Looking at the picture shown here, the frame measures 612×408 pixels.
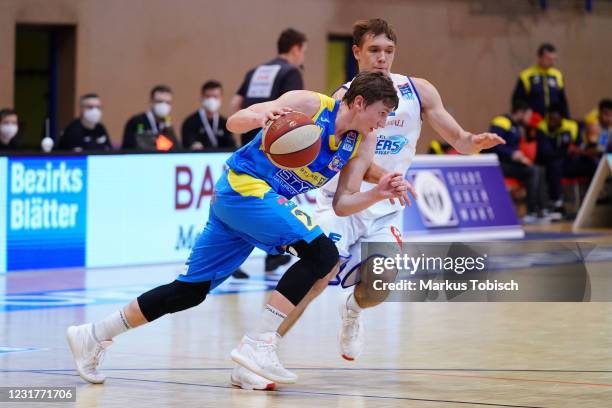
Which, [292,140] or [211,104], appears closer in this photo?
[292,140]

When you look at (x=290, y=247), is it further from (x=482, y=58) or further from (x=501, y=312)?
(x=482, y=58)

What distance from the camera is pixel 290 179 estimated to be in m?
6.58

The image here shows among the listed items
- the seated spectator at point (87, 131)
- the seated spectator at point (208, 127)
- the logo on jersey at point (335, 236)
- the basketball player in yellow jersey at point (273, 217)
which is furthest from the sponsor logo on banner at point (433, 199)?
the basketball player in yellow jersey at point (273, 217)

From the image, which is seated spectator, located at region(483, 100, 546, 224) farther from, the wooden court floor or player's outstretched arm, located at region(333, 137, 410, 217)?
player's outstretched arm, located at region(333, 137, 410, 217)

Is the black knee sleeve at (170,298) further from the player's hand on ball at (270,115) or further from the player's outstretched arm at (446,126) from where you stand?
the player's outstretched arm at (446,126)

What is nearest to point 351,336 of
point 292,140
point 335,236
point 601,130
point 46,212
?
point 335,236

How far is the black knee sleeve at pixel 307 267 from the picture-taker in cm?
638

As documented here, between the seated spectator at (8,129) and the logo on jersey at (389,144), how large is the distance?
7.03 m

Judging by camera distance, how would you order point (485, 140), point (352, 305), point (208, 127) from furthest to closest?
point (208, 127)
point (352, 305)
point (485, 140)

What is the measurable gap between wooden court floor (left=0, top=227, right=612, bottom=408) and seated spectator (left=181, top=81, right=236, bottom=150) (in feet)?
15.0

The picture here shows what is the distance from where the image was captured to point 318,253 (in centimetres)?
638

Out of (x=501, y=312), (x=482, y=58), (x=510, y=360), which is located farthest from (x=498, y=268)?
(x=482, y=58)

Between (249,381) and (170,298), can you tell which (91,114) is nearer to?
(170,298)

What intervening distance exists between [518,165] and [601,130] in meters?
2.54
